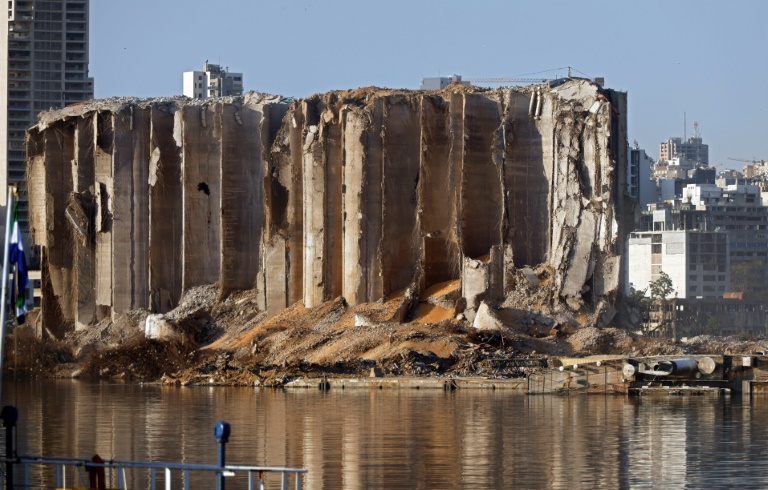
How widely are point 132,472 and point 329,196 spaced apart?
33407mm

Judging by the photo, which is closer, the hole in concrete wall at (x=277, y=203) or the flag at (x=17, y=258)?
the flag at (x=17, y=258)

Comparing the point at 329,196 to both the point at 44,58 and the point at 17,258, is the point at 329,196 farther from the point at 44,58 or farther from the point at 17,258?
the point at 44,58

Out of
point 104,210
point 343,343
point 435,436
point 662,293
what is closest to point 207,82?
point 662,293

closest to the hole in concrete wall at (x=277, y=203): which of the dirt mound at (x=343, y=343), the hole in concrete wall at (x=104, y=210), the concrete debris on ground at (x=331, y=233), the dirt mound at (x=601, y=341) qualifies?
the concrete debris on ground at (x=331, y=233)

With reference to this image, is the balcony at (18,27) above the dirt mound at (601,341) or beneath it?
above

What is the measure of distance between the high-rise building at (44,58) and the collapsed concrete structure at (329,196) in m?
46.1

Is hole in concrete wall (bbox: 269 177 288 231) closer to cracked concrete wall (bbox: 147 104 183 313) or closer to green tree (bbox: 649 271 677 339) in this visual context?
cracked concrete wall (bbox: 147 104 183 313)

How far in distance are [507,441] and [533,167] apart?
2756 cm

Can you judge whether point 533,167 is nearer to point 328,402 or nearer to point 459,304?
point 459,304

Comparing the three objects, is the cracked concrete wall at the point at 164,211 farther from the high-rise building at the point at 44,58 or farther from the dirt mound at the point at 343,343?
the high-rise building at the point at 44,58

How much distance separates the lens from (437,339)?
4669 centimetres

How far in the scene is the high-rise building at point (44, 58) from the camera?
112m

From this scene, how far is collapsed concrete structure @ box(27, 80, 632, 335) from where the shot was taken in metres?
51.6

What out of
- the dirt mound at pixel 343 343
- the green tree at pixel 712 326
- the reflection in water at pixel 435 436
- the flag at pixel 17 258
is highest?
the flag at pixel 17 258
